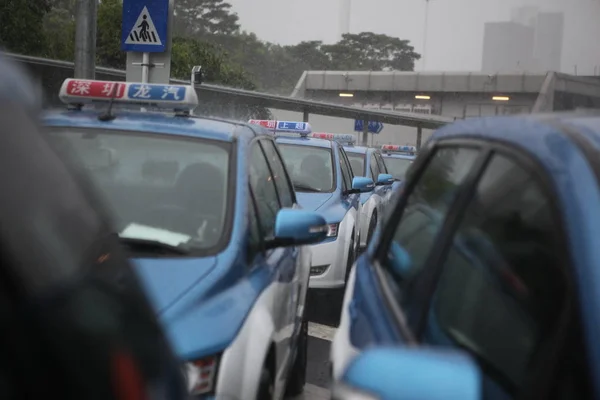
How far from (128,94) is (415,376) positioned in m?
3.81

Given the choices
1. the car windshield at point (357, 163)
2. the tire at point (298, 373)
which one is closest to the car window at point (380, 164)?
the car windshield at point (357, 163)

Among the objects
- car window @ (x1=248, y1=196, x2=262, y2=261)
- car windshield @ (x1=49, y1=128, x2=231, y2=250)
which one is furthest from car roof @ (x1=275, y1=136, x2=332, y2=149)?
car window @ (x1=248, y1=196, x2=262, y2=261)

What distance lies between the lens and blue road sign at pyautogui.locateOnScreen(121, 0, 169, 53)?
10.7m

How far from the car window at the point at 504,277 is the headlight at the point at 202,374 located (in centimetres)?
95

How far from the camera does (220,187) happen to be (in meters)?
4.19

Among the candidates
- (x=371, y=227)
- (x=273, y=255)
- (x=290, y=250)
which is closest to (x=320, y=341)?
(x=290, y=250)

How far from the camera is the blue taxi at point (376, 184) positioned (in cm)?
1277

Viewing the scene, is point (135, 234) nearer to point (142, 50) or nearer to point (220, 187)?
point (220, 187)

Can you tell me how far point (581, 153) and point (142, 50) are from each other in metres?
9.52

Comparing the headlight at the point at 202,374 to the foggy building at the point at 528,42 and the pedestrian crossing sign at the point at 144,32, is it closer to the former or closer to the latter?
the foggy building at the point at 528,42

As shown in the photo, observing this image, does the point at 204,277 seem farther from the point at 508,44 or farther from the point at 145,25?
the point at 145,25

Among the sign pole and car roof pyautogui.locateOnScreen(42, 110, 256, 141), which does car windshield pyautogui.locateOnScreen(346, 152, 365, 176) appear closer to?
the sign pole

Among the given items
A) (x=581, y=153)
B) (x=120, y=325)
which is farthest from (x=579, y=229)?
(x=120, y=325)

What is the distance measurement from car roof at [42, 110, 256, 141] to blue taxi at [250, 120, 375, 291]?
3.91 m
